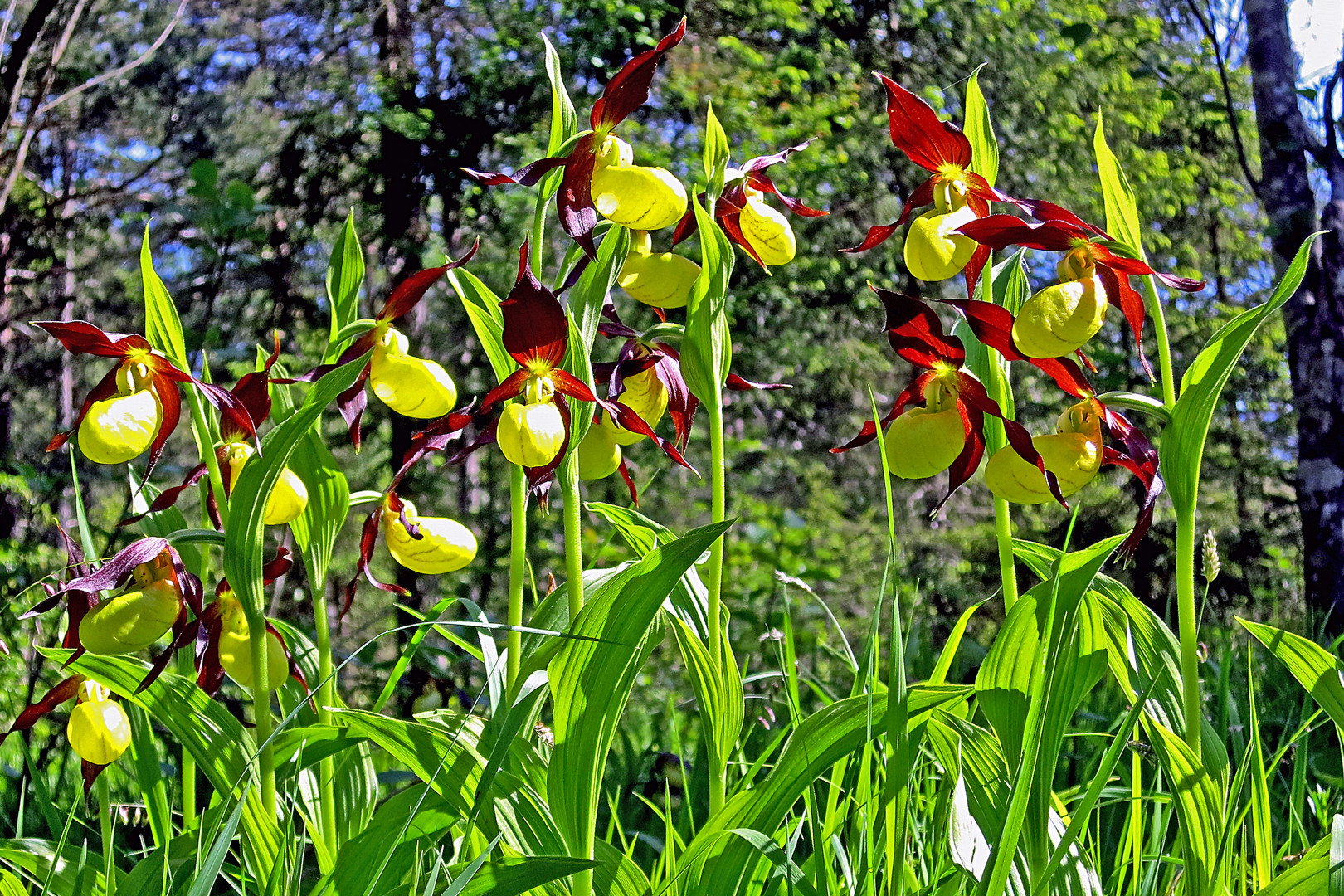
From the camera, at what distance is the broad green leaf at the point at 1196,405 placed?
2.26ft

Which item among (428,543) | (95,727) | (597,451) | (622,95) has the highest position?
(622,95)

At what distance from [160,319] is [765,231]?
0.57 m

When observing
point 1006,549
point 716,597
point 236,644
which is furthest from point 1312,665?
point 236,644

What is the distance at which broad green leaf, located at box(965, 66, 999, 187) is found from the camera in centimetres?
83

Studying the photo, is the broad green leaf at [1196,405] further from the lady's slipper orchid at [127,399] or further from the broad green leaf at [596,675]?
the lady's slipper orchid at [127,399]

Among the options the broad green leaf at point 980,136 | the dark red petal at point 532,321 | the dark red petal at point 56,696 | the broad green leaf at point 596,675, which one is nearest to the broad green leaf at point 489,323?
the dark red petal at point 532,321

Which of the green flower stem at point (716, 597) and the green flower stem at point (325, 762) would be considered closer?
the green flower stem at point (716, 597)

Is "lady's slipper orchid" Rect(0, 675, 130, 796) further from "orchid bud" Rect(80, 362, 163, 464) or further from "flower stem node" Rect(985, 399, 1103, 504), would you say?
"flower stem node" Rect(985, 399, 1103, 504)

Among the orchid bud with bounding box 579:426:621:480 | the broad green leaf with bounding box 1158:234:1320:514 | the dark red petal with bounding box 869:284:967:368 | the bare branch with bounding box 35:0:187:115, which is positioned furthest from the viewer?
the bare branch with bounding box 35:0:187:115

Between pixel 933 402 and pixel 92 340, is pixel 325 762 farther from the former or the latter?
pixel 933 402

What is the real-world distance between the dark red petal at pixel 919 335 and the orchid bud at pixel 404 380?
0.40m

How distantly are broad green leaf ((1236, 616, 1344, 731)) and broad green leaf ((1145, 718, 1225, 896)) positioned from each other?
0.37 ft

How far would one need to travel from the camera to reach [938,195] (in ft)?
2.69

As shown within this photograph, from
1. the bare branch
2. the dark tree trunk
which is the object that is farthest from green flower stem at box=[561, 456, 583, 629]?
the dark tree trunk
